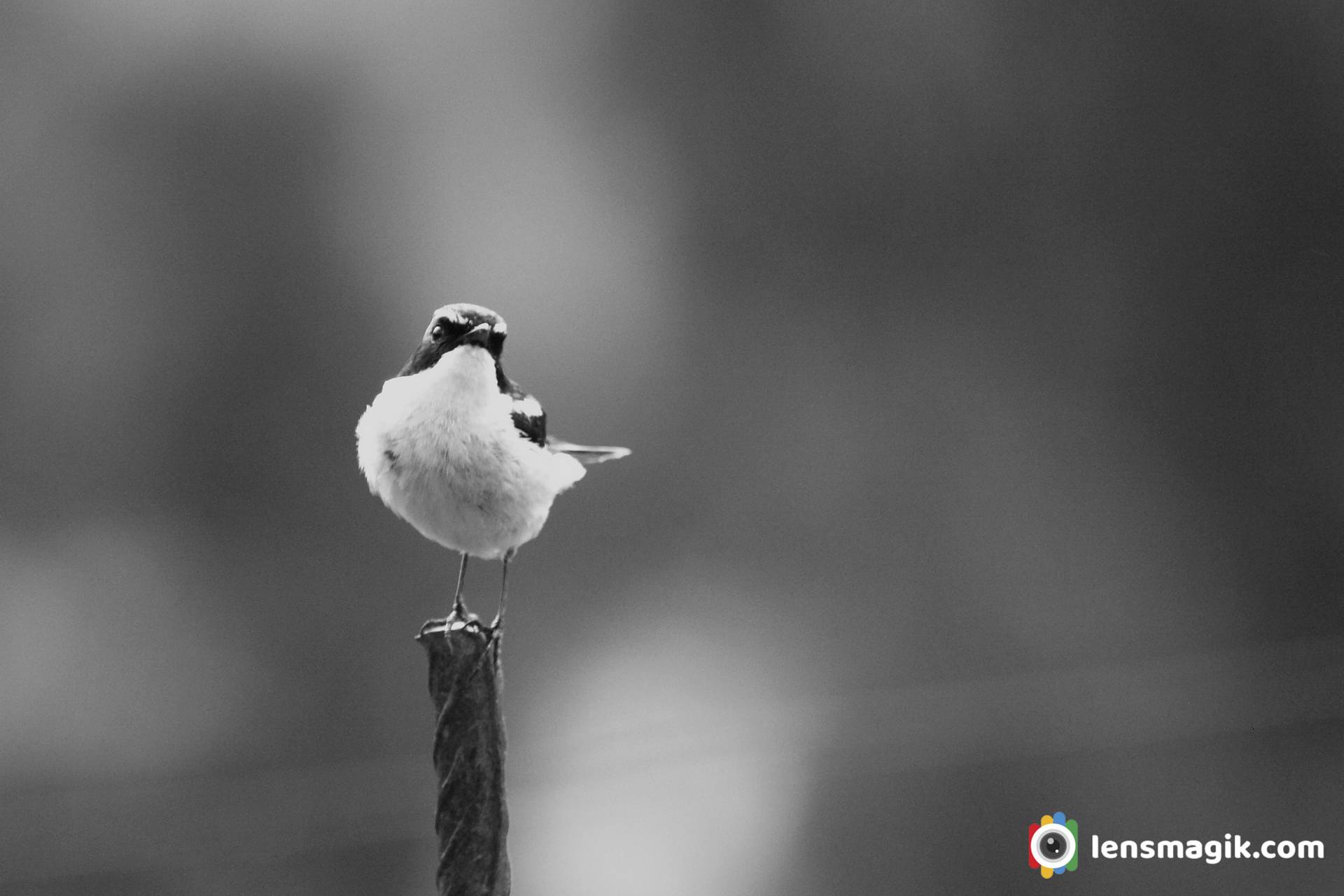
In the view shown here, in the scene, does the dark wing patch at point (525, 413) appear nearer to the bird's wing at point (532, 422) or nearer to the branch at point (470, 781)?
the bird's wing at point (532, 422)

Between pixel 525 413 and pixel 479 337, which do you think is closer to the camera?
pixel 479 337

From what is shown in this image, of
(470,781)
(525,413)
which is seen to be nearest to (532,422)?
(525,413)

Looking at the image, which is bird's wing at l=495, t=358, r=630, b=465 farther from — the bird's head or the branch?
the branch

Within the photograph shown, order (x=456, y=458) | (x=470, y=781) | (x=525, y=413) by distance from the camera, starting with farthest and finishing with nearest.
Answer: (x=525, y=413) → (x=456, y=458) → (x=470, y=781)

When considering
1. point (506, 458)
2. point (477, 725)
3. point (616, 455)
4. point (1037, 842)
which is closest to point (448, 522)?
point (506, 458)

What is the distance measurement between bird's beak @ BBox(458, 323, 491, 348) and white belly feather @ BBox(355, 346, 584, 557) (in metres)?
0.02

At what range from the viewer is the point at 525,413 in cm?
321

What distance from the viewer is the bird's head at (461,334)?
3.03m

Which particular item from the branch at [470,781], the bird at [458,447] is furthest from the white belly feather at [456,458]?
the branch at [470,781]

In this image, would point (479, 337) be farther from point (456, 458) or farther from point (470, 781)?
point (470, 781)

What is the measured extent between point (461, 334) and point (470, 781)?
1299 millimetres

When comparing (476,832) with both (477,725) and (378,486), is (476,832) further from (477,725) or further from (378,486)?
(378,486)

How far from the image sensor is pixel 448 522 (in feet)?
9.83

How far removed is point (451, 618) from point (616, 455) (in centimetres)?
88
